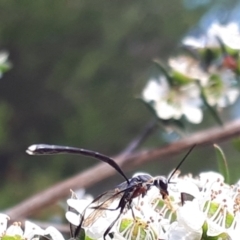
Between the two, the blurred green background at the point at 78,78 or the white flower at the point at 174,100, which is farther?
the blurred green background at the point at 78,78

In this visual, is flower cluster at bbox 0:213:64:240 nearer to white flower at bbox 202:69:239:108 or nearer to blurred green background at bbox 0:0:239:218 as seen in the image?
white flower at bbox 202:69:239:108

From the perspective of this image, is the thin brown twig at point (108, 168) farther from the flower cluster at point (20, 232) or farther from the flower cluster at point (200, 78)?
the flower cluster at point (20, 232)

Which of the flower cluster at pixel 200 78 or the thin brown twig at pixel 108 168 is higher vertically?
the flower cluster at pixel 200 78

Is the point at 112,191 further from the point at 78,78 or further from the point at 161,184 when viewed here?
the point at 78,78

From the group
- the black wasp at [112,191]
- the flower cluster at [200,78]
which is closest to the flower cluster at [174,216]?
the black wasp at [112,191]

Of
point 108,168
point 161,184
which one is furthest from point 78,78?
point 161,184

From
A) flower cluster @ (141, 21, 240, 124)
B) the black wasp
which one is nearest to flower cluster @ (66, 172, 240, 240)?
the black wasp

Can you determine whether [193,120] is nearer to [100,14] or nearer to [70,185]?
[70,185]
